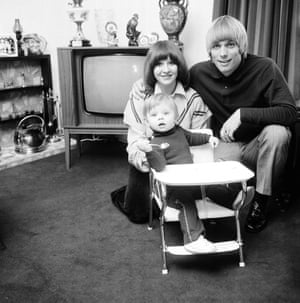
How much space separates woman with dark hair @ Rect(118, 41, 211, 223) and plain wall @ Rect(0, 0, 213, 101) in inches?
45.0

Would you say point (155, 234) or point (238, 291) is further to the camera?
point (155, 234)

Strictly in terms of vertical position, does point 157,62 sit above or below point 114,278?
above

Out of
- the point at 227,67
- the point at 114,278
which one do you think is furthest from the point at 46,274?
the point at 227,67

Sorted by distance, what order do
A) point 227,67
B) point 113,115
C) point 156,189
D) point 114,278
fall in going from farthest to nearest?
point 113,115 → point 227,67 → point 156,189 → point 114,278

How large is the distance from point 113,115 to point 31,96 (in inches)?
45.0

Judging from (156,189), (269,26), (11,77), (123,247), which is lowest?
(123,247)

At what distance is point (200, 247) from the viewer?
64.0 inches

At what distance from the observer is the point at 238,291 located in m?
1.59

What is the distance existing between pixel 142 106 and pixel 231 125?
48 centimetres

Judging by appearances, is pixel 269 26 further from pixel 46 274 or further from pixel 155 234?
pixel 46 274

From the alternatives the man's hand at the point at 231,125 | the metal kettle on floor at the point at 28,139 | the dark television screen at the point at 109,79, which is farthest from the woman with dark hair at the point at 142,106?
the metal kettle on floor at the point at 28,139

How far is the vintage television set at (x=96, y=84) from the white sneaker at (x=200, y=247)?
1533 mm

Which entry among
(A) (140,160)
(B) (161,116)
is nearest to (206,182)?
(B) (161,116)

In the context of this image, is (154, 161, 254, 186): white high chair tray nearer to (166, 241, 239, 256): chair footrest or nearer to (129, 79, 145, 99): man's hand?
(166, 241, 239, 256): chair footrest
